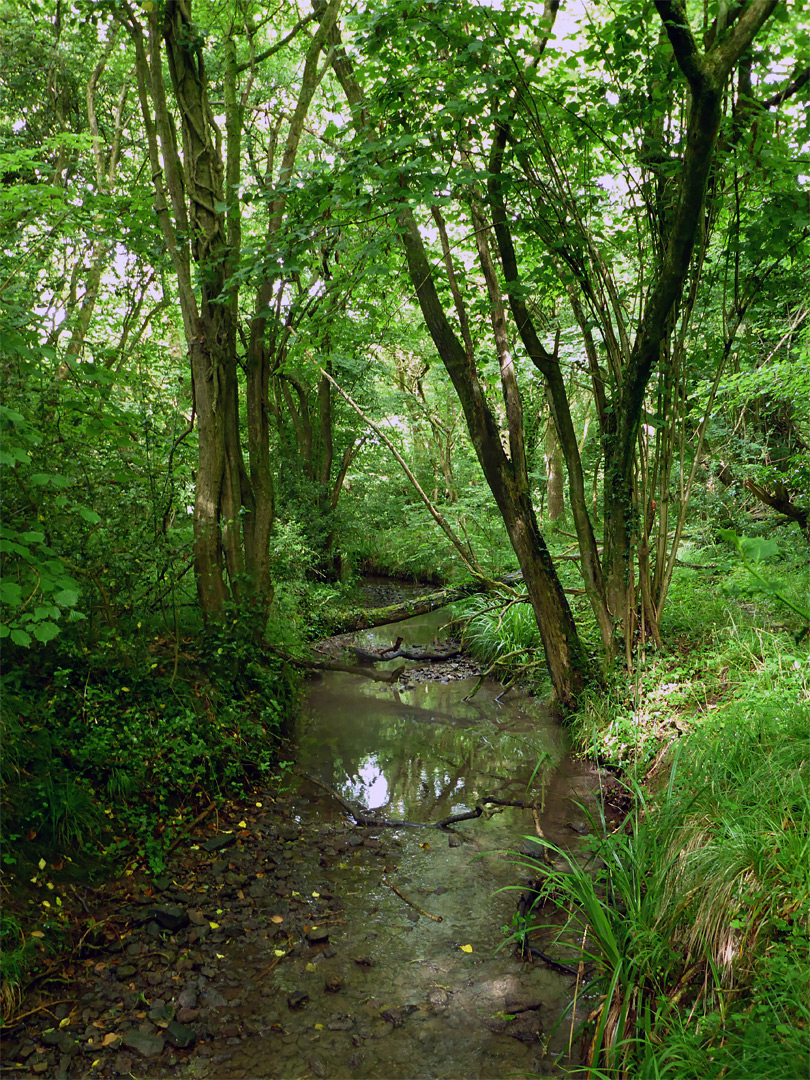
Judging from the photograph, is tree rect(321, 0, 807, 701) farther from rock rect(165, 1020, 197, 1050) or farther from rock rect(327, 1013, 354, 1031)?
rock rect(165, 1020, 197, 1050)

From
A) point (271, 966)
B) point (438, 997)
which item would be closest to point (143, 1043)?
point (271, 966)

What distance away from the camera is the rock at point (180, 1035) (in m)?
2.50

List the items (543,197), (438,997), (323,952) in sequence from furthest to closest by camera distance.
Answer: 1. (543,197)
2. (323,952)
3. (438,997)

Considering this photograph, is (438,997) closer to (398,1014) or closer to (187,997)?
(398,1014)

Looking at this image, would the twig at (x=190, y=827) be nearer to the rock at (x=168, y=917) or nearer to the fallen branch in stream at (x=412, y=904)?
the rock at (x=168, y=917)

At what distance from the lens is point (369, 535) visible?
13.1m

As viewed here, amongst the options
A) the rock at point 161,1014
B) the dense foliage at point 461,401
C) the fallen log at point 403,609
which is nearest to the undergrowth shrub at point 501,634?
the dense foliage at point 461,401

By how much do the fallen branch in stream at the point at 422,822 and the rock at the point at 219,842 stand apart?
0.89 metres

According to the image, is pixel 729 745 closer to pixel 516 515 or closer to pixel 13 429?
pixel 516 515

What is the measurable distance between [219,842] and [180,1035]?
1354 mm

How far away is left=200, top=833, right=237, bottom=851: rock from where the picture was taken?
381 cm

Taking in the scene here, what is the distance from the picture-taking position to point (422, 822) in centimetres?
448

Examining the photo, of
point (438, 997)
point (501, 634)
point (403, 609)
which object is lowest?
point (438, 997)

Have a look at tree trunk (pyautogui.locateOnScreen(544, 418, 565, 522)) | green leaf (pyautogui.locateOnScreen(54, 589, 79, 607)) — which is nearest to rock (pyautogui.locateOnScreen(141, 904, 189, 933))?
green leaf (pyautogui.locateOnScreen(54, 589, 79, 607))
